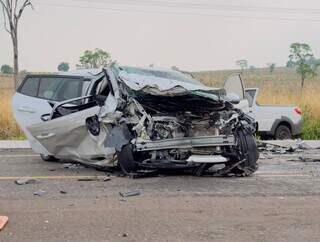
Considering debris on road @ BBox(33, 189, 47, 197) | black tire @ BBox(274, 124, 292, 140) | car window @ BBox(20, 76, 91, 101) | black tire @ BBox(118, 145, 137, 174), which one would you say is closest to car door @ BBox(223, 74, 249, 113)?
car window @ BBox(20, 76, 91, 101)

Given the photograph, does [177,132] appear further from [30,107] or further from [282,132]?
[282,132]

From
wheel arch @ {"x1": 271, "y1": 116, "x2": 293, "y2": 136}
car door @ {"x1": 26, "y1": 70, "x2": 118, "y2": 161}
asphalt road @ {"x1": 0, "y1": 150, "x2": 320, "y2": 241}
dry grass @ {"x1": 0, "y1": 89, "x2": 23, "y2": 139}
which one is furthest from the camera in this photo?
dry grass @ {"x1": 0, "y1": 89, "x2": 23, "y2": 139}

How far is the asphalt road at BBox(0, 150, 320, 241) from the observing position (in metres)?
5.91

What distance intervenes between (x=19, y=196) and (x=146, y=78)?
296 cm

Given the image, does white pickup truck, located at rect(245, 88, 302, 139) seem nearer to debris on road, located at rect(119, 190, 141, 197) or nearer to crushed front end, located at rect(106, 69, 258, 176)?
crushed front end, located at rect(106, 69, 258, 176)

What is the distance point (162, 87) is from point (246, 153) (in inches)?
65.9

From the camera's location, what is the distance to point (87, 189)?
27.4 feet

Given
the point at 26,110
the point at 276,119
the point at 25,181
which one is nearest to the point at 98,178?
the point at 25,181

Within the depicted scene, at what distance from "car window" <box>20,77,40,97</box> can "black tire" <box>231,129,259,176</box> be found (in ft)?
15.3

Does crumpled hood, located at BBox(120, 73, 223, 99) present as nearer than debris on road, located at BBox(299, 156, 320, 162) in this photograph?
Yes

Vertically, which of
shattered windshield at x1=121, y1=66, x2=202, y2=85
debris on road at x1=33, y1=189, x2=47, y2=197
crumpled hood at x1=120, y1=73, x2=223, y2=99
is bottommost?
debris on road at x1=33, y1=189, x2=47, y2=197

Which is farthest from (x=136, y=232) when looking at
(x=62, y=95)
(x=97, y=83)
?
(x=62, y=95)

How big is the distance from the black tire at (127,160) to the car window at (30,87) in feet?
11.4

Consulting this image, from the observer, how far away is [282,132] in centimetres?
1653
